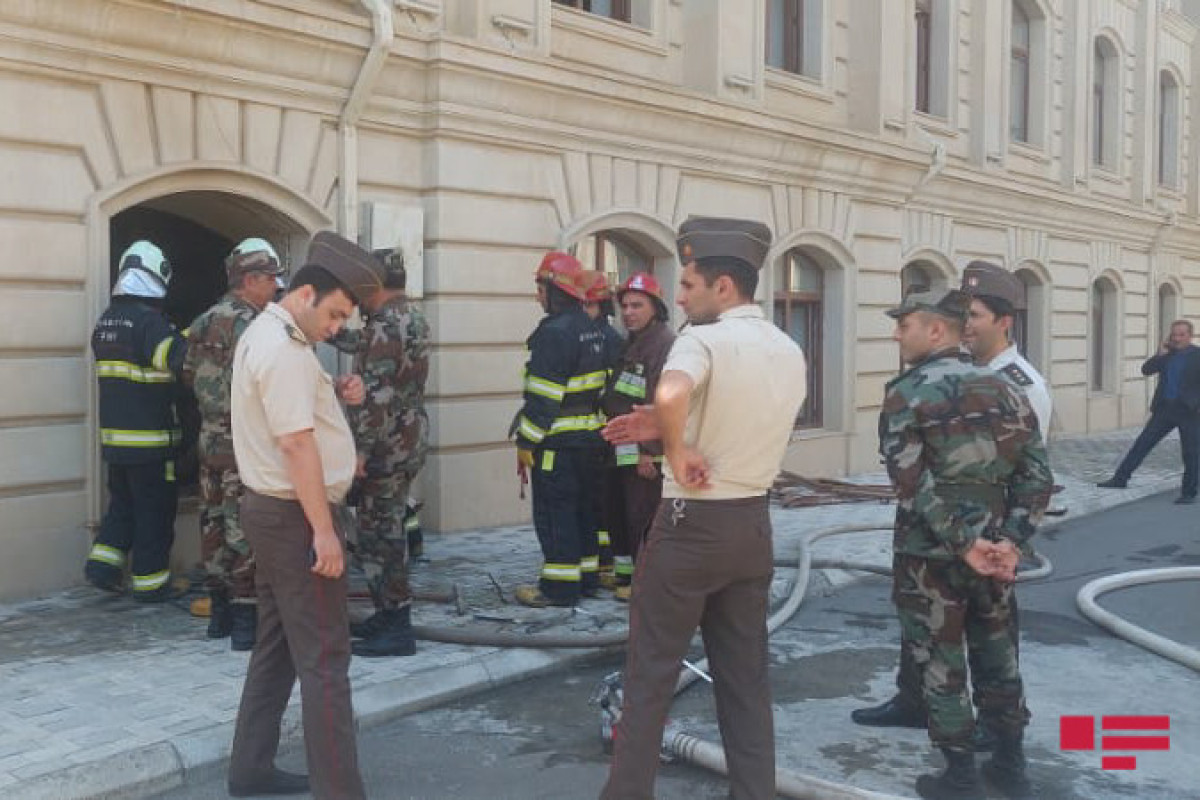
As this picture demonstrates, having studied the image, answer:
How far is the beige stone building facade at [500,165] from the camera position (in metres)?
7.06

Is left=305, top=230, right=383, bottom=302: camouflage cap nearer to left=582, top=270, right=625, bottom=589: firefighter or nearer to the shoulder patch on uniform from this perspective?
left=582, top=270, right=625, bottom=589: firefighter

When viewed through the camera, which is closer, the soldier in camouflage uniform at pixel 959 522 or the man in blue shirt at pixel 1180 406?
the soldier in camouflage uniform at pixel 959 522

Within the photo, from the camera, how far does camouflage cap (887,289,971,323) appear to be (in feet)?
14.7

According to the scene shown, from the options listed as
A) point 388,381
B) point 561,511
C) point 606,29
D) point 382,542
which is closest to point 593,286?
point 561,511

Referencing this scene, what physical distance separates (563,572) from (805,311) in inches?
302

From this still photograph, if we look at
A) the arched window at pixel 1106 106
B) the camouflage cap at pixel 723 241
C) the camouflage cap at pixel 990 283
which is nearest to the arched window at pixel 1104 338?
the arched window at pixel 1106 106

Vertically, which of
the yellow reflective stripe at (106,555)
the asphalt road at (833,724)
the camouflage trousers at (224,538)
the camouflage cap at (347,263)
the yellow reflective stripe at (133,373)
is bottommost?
the asphalt road at (833,724)

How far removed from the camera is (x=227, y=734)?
4.77 m

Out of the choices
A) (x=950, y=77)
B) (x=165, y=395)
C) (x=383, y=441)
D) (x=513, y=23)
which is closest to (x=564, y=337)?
(x=383, y=441)

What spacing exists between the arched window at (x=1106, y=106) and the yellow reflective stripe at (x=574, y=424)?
16655mm

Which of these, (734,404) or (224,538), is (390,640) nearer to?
(224,538)

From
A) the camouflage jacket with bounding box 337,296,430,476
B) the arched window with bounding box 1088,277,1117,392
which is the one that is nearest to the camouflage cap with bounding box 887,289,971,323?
the camouflage jacket with bounding box 337,296,430,476

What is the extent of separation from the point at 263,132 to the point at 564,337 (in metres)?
2.80

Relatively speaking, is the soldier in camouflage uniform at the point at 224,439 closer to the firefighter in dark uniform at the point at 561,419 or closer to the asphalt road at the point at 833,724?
the asphalt road at the point at 833,724
